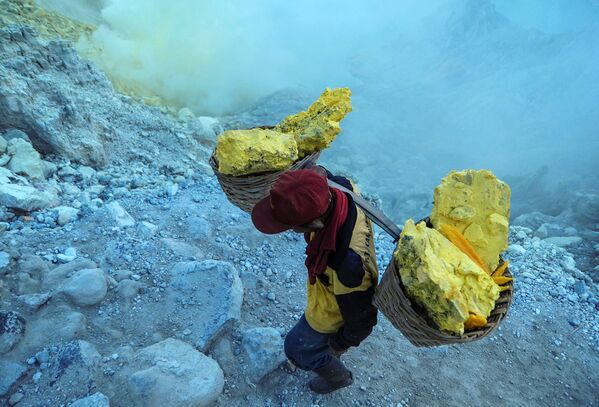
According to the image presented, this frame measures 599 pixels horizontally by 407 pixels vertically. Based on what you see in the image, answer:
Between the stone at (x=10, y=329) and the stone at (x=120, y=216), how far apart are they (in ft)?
3.03

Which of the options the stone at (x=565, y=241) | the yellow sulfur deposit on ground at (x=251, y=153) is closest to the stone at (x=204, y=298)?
the yellow sulfur deposit on ground at (x=251, y=153)

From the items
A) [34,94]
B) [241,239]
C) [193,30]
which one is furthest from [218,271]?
[193,30]

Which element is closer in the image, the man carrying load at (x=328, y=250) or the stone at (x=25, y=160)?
the man carrying load at (x=328, y=250)

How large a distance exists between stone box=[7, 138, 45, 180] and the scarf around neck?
2.62m

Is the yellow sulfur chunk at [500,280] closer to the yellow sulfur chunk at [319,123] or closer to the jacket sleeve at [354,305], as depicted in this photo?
the jacket sleeve at [354,305]

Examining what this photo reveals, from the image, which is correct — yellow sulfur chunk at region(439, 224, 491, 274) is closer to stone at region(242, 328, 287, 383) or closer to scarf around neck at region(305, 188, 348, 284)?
scarf around neck at region(305, 188, 348, 284)

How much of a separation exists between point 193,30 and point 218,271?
8797 millimetres

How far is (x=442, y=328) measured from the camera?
1123 mm

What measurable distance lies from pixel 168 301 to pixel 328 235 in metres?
1.24

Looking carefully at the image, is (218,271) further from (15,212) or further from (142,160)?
(142,160)

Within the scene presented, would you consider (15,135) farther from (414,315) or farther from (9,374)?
(414,315)

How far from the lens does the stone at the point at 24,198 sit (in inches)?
102

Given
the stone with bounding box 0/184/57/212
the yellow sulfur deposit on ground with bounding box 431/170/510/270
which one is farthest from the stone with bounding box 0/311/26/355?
the yellow sulfur deposit on ground with bounding box 431/170/510/270

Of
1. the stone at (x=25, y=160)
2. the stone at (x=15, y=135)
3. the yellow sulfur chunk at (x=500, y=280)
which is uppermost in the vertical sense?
the yellow sulfur chunk at (x=500, y=280)
